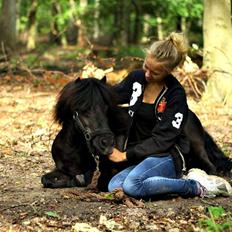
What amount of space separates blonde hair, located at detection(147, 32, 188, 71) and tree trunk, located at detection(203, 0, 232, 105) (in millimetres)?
6280

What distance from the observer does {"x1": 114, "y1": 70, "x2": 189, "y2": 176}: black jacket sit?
4.97 metres

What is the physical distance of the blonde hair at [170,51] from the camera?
4.90 metres

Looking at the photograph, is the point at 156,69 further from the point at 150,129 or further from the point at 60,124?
the point at 60,124

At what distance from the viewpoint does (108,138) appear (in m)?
4.73

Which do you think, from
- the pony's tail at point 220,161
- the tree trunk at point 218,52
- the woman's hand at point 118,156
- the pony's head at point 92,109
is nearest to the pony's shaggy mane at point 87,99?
the pony's head at point 92,109

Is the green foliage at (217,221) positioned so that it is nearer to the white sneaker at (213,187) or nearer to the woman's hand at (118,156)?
the white sneaker at (213,187)

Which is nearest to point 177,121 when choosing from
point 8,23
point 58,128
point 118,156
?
point 118,156

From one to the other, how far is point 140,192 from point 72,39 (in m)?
28.1

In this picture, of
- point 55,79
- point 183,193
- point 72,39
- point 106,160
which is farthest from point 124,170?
point 72,39

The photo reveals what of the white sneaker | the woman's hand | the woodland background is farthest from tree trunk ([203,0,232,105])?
the woman's hand

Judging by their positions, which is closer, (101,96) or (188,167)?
(101,96)

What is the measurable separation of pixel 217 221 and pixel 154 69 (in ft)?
4.64

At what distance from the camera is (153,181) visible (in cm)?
492

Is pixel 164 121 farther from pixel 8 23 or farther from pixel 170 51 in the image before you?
pixel 8 23
